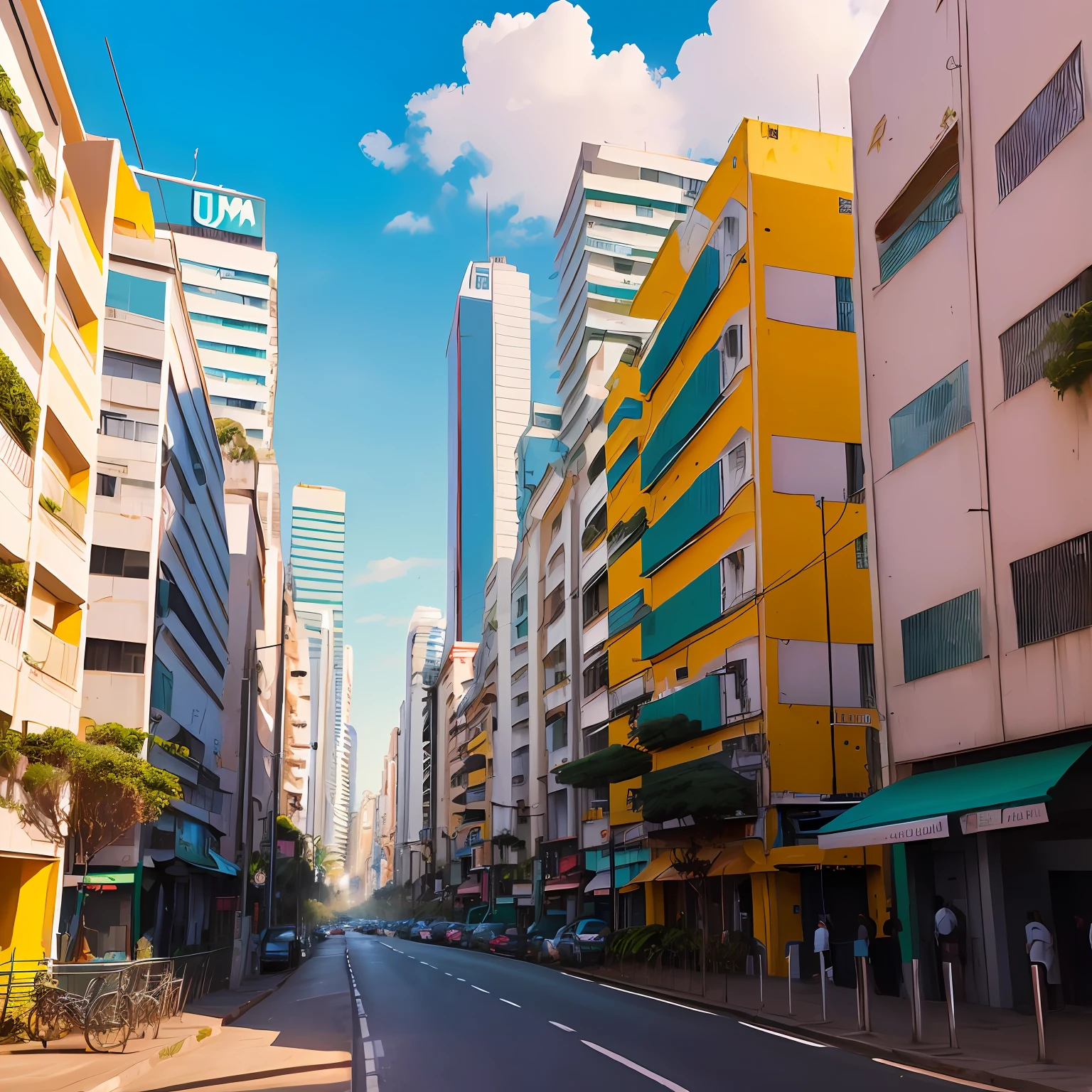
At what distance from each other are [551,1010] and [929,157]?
17796mm

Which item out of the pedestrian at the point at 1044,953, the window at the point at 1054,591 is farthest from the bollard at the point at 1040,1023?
the window at the point at 1054,591

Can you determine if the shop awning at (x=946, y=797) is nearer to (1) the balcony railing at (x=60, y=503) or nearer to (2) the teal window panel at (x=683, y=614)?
(2) the teal window panel at (x=683, y=614)

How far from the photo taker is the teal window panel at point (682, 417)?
36812 mm

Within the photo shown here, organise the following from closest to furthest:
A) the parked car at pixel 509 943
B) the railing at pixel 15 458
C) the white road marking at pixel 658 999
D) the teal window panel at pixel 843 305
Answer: the railing at pixel 15 458
the white road marking at pixel 658 999
the teal window panel at pixel 843 305
the parked car at pixel 509 943

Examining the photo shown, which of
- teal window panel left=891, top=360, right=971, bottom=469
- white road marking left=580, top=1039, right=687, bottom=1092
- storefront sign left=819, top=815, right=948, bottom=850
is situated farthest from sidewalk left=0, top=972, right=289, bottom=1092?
teal window panel left=891, top=360, right=971, bottom=469

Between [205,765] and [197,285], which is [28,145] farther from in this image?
[197,285]

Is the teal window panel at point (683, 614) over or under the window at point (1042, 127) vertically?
under

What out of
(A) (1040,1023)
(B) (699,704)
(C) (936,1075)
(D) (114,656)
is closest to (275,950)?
(D) (114,656)

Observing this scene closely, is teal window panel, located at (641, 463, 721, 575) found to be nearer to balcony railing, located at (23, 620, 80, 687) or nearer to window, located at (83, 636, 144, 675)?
window, located at (83, 636, 144, 675)

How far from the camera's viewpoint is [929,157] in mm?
23188

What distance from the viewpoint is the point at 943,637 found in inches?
862

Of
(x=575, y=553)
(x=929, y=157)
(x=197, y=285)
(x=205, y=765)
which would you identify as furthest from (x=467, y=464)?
(x=929, y=157)

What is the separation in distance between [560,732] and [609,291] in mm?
41500

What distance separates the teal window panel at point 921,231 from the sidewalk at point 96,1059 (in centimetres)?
1967
